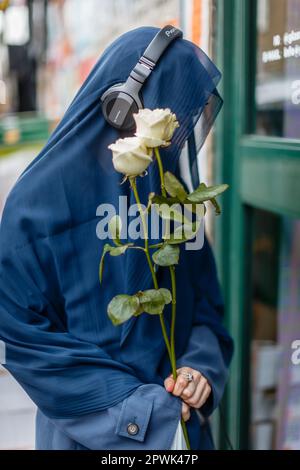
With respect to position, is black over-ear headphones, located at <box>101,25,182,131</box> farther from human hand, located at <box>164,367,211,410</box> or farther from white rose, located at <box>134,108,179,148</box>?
human hand, located at <box>164,367,211,410</box>

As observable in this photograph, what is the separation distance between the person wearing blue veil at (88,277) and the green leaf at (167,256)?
0.49ft

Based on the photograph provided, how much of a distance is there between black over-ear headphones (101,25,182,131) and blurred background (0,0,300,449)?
1.72 feet

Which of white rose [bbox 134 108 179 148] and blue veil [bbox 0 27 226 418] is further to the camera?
blue veil [bbox 0 27 226 418]

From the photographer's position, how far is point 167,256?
1.12m

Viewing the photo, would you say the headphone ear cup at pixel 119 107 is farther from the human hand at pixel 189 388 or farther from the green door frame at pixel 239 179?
the green door frame at pixel 239 179

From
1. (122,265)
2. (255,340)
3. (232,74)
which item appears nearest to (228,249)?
(255,340)

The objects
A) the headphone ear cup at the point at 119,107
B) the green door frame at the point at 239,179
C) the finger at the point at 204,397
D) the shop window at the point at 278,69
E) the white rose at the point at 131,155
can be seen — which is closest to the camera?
the white rose at the point at 131,155

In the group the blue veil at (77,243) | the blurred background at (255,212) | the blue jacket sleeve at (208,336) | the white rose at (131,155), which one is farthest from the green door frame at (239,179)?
the white rose at (131,155)

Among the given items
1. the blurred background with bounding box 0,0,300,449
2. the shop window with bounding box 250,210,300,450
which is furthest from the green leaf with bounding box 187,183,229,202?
the shop window with bounding box 250,210,300,450

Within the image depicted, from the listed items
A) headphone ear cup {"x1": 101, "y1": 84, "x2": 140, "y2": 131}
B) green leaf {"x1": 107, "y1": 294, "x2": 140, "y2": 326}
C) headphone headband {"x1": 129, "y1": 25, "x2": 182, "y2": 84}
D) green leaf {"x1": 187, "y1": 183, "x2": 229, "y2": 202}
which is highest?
headphone headband {"x1": 129, "y1": 25, "x2": 182, "y2": 84}

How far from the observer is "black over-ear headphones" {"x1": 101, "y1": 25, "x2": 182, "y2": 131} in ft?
4.01

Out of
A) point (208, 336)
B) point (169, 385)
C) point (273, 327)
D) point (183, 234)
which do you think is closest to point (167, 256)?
point (183, 234)

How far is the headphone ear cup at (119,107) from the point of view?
4.00 ft

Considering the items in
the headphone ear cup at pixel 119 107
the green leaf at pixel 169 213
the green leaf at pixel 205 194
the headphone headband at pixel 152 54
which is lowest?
the green leaf at pixel 169 213
